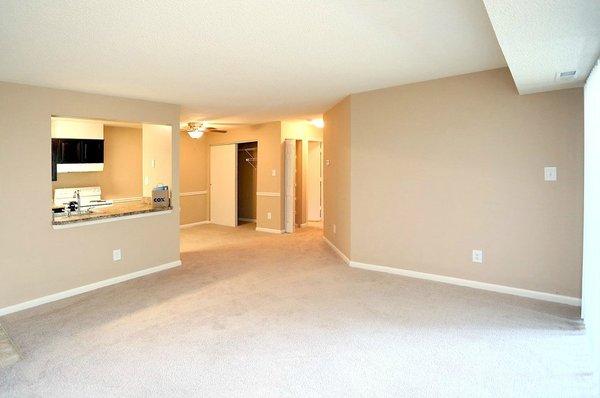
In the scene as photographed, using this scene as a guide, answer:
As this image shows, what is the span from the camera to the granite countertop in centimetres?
402

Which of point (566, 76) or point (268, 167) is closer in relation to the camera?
point (566, 76)

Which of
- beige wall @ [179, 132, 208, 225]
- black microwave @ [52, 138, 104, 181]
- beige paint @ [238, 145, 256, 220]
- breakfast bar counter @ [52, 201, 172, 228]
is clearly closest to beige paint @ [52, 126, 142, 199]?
black microwave @ [52, 138, 104, 181]

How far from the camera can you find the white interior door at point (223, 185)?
8375 mm

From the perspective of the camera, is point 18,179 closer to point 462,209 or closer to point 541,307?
point 462,209

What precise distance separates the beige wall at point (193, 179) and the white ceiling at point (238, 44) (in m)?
4.09

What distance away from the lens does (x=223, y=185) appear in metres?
8.55

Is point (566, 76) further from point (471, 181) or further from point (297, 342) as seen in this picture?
point (297, 342)

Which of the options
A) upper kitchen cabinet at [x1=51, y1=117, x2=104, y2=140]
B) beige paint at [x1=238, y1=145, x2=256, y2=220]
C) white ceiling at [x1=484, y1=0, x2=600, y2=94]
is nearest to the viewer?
white ceiling at [x1=484, y1=0, x2=600, y2=94]

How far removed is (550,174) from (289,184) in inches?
187

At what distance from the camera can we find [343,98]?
503 centimetres

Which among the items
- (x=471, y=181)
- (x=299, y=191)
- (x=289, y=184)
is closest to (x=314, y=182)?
(x=299, y=191)

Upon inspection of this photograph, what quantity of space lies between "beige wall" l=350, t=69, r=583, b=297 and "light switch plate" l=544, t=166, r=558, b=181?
0.03m

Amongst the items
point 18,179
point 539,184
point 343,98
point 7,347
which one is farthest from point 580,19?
point 18,179

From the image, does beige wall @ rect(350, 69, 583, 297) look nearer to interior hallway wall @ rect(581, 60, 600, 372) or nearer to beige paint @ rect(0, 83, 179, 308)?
interior hallway wall @ rect(581, 60, 600, 372)
